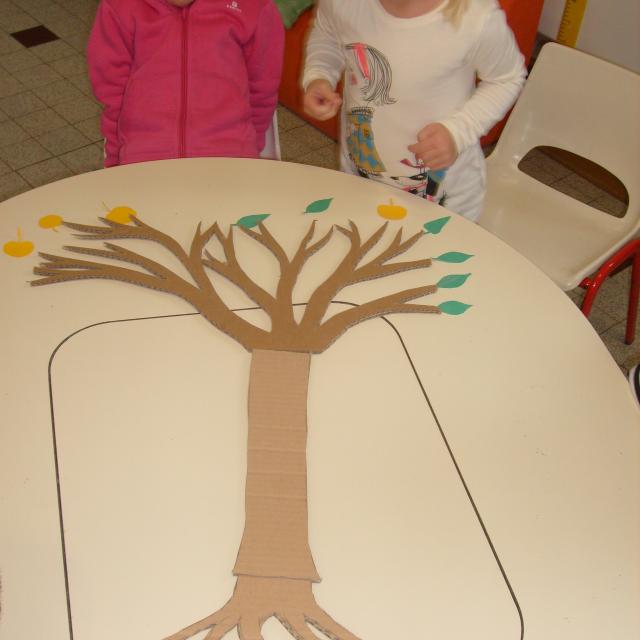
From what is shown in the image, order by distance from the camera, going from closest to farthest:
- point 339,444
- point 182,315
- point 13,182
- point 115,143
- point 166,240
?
point 339,444, point 182,315, point 166,240, point 115,143, point 13,182

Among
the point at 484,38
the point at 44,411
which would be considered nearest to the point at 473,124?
the point at 484,38

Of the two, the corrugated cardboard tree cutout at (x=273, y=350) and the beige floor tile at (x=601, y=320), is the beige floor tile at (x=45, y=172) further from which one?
the beige floor tile at (x=601, y=320)

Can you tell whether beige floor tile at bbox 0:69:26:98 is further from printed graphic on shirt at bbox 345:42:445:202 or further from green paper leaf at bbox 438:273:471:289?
green paper leaf at bbox 438:273:471:289

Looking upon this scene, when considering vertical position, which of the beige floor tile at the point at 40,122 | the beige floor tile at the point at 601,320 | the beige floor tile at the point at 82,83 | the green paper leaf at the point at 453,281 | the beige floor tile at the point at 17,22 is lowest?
the beige floor tile at the point at 40,122

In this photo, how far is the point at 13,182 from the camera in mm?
2615

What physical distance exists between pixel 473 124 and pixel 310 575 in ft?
2.87

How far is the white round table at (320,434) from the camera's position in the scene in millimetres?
842

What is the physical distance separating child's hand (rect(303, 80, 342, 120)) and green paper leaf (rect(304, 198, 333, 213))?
0.17 meters

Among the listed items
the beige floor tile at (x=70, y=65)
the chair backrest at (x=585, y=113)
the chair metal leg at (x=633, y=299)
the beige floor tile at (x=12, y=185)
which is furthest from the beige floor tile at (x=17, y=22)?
the chair metal leg at (x=633, y=299)

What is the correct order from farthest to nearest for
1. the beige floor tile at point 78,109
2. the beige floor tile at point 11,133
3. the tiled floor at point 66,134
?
1. the beige floor tile at point 78,109
2. the beige floor tile at point 11,133
3. the tiled floor at point 66,134

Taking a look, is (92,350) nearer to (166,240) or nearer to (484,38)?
(166,240)

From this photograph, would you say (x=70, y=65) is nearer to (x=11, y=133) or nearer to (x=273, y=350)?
(x=11, y=133)

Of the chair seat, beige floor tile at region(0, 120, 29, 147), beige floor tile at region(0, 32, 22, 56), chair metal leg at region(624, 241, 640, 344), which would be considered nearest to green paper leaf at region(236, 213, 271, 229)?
the chair seat

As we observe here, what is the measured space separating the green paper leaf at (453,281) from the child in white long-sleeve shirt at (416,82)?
240mm
